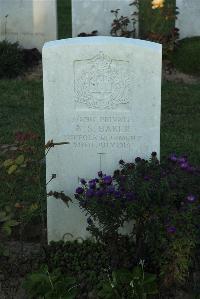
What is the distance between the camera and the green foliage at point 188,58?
9047 millimetres

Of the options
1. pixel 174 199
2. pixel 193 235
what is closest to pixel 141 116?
pixel 174 199

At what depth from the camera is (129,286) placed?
3646mm

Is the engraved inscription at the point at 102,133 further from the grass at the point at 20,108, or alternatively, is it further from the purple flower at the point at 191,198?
the grass at the point at 20,108

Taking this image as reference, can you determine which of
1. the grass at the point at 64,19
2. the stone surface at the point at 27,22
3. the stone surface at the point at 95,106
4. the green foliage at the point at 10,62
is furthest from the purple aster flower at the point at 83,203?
the grass at the point at 64,19

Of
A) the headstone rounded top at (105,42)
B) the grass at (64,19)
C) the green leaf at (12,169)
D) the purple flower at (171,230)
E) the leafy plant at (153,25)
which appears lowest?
the purple flower at (171,230)

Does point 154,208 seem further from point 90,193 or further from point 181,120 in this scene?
point 181,120

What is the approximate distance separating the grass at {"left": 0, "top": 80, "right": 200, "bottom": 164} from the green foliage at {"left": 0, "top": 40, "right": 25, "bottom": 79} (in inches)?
11.8

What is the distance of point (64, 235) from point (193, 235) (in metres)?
1.10

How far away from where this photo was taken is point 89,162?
4.25m

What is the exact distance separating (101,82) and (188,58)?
17.4ft

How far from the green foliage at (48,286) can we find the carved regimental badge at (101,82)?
114cm

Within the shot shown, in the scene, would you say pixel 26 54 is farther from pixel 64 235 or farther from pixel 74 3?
pixel 64 235

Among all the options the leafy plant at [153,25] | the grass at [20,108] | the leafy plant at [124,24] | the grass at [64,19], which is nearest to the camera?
the grass at [20,108]

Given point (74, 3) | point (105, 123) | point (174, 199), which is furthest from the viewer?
point (74, 3)
